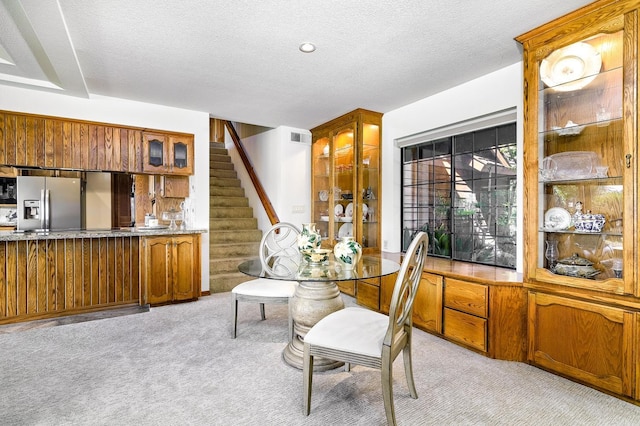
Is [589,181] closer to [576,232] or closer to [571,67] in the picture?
[576,232]

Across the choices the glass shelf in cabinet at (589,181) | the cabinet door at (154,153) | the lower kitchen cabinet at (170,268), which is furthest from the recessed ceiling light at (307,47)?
the lower kitchen cabinet at (170,268)

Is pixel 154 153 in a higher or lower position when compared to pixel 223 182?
higher

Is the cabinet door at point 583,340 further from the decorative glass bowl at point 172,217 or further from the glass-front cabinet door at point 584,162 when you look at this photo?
the decorative glass bowl at point 172,217

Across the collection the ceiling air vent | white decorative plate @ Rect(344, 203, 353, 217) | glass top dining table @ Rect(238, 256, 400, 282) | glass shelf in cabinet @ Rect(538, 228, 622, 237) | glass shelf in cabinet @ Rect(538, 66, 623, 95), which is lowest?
glass top dining table @ Rect(238, 256, 400, 282)

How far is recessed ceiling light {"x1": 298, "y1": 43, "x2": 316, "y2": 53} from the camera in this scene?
253 centimetres

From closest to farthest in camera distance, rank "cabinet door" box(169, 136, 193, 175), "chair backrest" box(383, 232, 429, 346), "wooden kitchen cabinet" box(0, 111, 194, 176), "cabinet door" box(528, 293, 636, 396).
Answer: "chair backrest" box(383, 232, 429, 346) → "cabinet door" box(528, 293, 636, 396) → "wooden kitchen cabinet" box(0, 111, 194, 176) → "cabinet door" box(169, 136, 193, 175)

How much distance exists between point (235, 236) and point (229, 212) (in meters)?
0.57

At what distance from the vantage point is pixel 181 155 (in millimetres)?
4223

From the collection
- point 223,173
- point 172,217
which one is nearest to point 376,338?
point 172,217

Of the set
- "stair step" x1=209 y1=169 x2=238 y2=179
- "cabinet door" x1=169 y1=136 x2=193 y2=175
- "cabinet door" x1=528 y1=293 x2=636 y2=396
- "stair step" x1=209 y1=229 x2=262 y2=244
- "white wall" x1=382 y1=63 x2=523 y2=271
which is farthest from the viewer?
"stair step" x1=209 y1=169 x2=238 y2=179

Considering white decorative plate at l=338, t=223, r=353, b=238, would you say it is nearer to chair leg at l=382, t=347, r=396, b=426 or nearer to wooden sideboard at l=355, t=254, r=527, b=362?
wooden sideboard at l=355, t=254, r=527, b=362

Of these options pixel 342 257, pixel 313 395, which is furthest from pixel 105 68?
pixel 313 395

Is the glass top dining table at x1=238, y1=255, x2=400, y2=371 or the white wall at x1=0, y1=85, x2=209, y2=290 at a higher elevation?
the white wall at x1=0, y1=85, x2=209, y2=290

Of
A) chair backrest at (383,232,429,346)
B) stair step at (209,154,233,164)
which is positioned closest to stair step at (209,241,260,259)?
stair step at (209,154,233,164)
